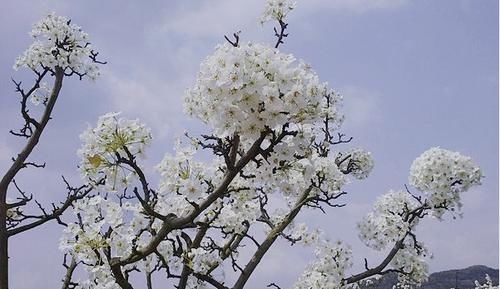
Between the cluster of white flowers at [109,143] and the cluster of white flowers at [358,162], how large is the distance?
684 cm

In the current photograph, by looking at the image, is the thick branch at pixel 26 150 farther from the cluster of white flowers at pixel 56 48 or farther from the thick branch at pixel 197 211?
the thick branch at pixel 197 211

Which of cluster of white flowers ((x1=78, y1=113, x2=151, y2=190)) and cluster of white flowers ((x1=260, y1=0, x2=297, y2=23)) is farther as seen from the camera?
cluster of white flowers ((x1=260, y1=0, x2=297, y2=23))

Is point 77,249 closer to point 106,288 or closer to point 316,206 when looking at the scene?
point 106,288

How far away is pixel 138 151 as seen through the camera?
464 centimetres

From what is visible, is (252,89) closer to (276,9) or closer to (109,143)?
(109,143)

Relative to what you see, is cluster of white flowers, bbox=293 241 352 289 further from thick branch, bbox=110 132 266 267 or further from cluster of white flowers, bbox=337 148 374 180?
thick branch, bbox=110 132 266 267

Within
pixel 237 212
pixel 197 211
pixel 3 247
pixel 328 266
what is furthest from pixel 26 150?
pixel 197 211

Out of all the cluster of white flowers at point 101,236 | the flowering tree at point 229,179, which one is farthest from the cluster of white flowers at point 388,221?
the cluster of white flowers at point 101,236

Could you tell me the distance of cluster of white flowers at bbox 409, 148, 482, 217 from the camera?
978 centimetres

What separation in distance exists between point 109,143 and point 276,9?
359 centimetres

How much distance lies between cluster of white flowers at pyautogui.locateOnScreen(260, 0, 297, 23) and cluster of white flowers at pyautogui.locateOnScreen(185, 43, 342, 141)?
3.53 meters

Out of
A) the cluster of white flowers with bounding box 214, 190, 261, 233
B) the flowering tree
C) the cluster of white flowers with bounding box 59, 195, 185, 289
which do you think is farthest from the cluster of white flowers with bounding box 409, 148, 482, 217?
the cluster of white flowers with bounding box 59, 195, 185, 289

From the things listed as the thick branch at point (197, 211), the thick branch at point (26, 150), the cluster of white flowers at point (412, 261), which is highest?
the thick branch at point (26, 150)

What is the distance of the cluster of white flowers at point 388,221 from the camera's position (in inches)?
391
